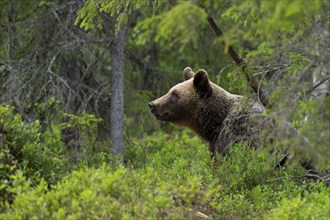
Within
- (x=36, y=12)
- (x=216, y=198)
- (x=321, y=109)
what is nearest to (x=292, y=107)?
(x=321, y=109)

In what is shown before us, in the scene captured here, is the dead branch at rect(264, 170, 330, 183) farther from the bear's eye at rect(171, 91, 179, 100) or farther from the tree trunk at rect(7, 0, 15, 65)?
the tree trunk at rect(7, 0, 15, 65)

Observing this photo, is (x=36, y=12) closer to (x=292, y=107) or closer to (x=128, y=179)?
(x=128, y=179)

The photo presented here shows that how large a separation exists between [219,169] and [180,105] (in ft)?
7.59

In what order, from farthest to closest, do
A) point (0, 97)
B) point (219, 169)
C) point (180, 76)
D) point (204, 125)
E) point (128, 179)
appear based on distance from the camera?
point (180, 76), point (0, 97), point (204, 125), point (219, 169), point (128, 179)

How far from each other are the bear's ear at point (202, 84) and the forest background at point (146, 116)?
1.74 ft

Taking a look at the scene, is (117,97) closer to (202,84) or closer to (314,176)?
(202,84)

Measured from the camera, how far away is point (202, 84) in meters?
10.0

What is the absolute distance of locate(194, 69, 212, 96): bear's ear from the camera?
390 inches

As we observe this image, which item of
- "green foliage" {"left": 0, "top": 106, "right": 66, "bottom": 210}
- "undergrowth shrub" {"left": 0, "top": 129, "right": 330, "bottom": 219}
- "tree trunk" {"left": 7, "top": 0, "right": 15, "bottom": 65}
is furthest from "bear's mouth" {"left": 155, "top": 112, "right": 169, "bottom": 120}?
"tree trunk" {"left": 7, "top": 0, "right": 15, "bottom": 65}

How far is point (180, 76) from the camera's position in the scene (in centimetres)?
1547

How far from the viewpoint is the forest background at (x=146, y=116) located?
602 cm

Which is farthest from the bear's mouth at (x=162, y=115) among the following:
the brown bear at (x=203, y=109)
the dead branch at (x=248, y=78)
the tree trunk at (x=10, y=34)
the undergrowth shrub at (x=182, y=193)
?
the tree trunk at (x=10, y=34)

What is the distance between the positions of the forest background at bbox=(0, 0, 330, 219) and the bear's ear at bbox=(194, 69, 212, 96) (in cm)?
53

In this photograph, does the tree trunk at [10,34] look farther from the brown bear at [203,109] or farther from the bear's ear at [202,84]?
the bear's ear at [202,84]
